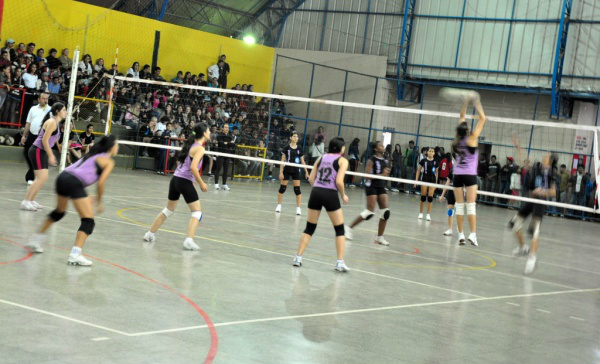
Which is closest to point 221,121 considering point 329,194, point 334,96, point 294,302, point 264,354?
point 334,96

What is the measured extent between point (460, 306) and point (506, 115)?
A: 27.9 metres

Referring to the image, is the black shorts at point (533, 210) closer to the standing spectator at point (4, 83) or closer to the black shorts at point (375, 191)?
the black shorts at point (375, 191)

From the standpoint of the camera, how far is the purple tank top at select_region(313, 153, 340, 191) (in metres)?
10.8

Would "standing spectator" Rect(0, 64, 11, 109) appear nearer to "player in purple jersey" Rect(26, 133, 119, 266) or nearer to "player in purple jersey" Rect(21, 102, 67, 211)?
"player in purple jersey" Rect(21, 102, 67, 211)

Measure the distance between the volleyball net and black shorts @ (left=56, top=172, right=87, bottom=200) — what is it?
1673 centimetres

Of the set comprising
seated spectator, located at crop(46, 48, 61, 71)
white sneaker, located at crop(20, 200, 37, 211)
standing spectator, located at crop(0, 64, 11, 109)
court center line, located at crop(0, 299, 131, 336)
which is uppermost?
seated spectator, located at crop(46, 48, 61, 71)

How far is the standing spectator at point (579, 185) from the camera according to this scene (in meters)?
31.4

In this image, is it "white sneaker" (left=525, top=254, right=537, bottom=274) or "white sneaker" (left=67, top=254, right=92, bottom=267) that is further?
"white sneaker" (left=525, top=254, right=537, bottom=274)

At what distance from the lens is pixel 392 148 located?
38219mm

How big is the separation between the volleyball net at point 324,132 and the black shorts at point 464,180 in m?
12.2

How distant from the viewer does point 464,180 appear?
539 inches

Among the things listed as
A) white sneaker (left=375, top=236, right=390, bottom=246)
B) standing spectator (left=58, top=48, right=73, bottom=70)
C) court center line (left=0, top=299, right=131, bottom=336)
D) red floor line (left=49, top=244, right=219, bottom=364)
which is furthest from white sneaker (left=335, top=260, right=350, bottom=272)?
standing spectator (left=58, top=48, right=73, bottom=70)

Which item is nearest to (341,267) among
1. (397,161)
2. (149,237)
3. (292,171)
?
(149,237)

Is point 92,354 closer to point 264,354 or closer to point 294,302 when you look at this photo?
point 264,354
